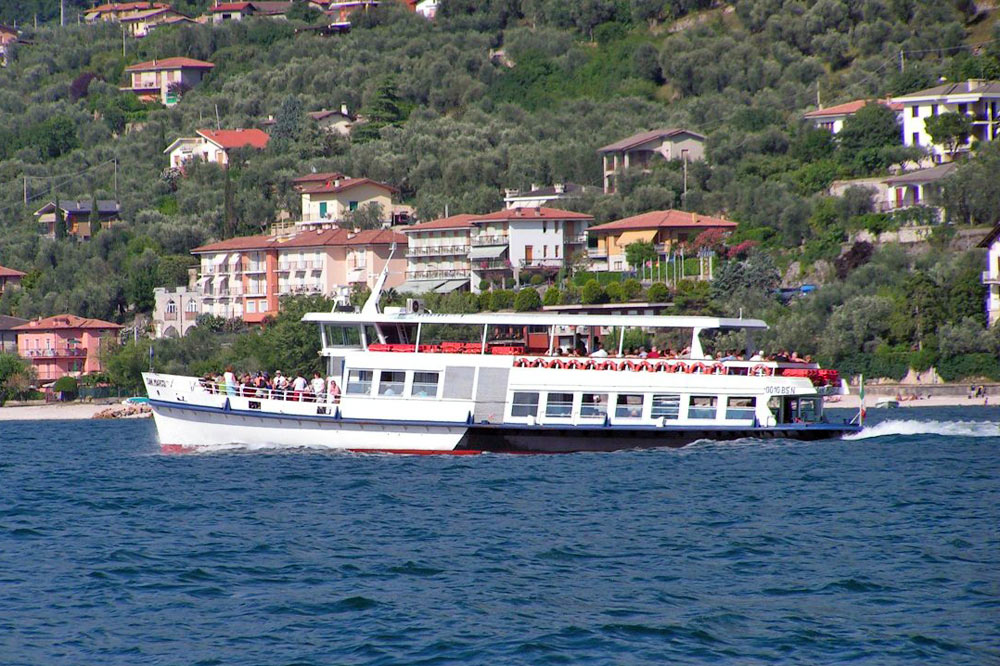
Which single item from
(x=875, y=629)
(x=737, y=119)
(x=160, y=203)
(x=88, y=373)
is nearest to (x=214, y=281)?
(x=88, y=373)

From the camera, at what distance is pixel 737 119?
414ft

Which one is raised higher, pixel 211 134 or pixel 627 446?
pixel 211 134

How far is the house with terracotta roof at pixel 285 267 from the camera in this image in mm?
114562

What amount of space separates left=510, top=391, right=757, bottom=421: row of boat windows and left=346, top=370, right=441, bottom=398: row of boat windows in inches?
97.0

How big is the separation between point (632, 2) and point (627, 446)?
124587 millimetres

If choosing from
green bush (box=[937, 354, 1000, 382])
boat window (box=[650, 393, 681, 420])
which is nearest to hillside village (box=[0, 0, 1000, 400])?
green bush (box=[937, 354, 1000, 382])

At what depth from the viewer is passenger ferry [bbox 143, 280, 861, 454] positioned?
44906mm

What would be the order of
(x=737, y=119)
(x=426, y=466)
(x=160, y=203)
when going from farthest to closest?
(x=160, y=203)
(x=737, y=119)
(x=426, y=466)

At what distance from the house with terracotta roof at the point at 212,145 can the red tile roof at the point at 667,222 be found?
48858 millimetres

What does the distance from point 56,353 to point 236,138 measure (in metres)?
42.6

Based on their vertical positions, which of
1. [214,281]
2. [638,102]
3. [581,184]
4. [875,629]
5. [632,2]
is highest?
[632,2]

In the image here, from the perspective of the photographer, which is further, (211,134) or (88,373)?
(211,134)

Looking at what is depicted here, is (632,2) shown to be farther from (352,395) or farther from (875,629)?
(875,629)

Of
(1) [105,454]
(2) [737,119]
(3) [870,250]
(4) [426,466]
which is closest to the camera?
(4) [426,466]
